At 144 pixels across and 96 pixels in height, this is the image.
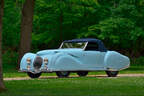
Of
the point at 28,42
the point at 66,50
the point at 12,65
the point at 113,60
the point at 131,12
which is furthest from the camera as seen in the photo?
the point at 12,65

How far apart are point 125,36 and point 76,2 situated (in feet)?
14.6

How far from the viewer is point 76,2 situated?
35031mm

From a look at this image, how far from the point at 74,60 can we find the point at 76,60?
0.17 meters

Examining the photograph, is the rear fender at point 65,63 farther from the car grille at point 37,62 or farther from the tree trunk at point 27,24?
the tree trunk at point 27,24

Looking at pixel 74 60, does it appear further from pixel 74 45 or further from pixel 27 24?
pixel 27 24

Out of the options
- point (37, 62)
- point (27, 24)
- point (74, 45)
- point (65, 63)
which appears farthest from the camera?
point (27, 24)

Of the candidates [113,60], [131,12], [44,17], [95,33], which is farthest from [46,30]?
[113,60]

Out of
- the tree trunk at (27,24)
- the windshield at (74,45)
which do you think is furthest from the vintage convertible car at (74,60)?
the tree trunk at (27,24)

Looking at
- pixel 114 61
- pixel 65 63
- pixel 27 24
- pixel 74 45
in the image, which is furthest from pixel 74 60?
pixel 27 24

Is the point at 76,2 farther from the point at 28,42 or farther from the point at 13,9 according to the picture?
the point at 13,9

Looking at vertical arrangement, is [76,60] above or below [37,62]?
above

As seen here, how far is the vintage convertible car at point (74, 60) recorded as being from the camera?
23203 mm

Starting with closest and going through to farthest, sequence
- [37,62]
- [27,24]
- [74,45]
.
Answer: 1. [37,62]
2. [74,45]
3. [27,24]

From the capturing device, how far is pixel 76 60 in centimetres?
2402
